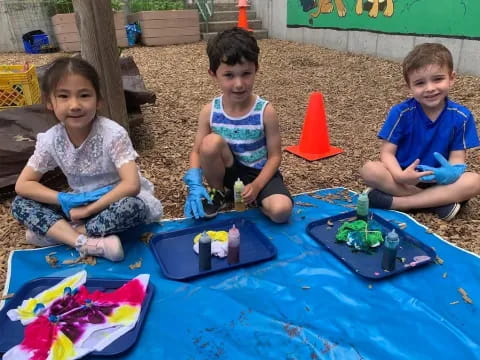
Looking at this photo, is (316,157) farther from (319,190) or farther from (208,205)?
(208,205)

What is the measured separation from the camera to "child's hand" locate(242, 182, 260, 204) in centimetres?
237

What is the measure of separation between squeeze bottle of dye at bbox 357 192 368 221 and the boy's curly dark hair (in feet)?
2.97

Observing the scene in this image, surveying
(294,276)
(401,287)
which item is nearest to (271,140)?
(294,276)

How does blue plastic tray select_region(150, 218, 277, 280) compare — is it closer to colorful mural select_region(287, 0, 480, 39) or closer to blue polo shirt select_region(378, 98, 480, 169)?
blue polo shirt select_region(378, 98, 480, 169)

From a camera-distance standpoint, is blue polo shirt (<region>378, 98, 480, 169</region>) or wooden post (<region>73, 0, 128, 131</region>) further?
wooden post (<region>73, 0, 128, 131</region>)

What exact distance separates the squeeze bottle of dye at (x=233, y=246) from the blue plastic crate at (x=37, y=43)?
7203mm

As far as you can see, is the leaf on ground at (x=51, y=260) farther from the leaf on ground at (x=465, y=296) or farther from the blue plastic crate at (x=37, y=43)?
the blue plastic crate at (x=37, y=43)

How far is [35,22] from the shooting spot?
8.29 m

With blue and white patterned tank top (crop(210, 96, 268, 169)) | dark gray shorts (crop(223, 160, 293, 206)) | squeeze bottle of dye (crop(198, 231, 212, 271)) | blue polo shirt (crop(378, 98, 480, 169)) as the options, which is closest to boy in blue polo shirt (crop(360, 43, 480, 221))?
blue polo shirt (crop(378, 98, 480, 169))

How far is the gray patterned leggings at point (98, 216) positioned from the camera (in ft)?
6.91

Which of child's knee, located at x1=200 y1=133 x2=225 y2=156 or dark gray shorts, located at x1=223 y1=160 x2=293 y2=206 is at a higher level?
child's knee, located at x1=200 y1=133 x2=225 y2=156

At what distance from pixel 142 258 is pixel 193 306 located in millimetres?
467

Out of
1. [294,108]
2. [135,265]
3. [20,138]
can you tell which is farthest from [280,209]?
[294,108]

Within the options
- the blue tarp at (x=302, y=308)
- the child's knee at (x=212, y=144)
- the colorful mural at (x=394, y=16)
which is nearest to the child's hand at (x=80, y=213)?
the blue tarp at (x=302, y=308)
